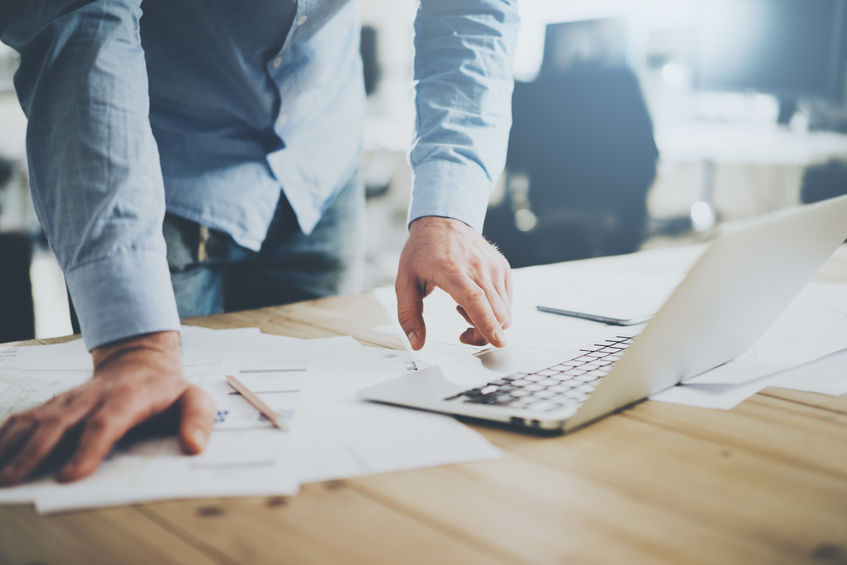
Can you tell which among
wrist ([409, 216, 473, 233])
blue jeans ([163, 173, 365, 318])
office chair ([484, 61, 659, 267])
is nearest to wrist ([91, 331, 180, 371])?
wrist ([409, 216, 473, 233])

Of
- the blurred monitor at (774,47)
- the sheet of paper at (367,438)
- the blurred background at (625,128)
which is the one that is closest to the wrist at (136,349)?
the sheet of paper at (367,438)

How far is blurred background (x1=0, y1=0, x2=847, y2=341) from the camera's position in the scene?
8.65ft

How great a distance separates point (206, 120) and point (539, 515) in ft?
2.75

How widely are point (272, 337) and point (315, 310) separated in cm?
16

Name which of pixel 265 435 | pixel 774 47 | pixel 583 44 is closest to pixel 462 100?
pixel 265 435

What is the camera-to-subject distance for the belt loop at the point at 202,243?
3.44 feet

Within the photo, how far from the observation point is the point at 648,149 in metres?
2.64

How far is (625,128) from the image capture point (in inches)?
103

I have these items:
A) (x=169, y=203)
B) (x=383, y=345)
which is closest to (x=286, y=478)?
(x=383, y=345)

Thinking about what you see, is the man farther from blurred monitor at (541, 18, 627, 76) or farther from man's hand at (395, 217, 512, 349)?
blurred monitor at (541, 18, 627, 76)

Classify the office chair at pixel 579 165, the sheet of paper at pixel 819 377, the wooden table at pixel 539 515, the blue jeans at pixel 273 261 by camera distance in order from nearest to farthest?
the wooden table at pixel 539 515, the sheet of paper at pixel 819 377, the blue jeans at pixel 273 261, the office chair at pixel 579 165

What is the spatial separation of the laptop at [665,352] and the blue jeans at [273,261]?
557mm

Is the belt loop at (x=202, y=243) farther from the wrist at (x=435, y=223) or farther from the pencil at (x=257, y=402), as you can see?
the pencil at (x=257, y=402)

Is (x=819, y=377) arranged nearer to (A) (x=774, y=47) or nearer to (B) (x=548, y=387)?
(B) (x=548, y=387)
